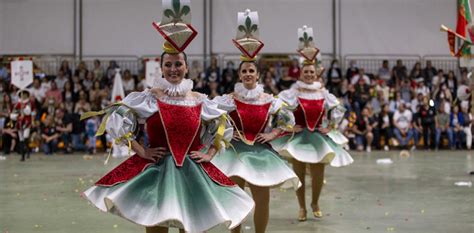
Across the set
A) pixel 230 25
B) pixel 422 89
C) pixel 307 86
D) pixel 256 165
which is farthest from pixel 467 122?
pixel 256 165

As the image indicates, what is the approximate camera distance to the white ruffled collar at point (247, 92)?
685 cm

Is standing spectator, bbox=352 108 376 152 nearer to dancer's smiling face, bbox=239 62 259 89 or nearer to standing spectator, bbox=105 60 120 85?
standing spectator, bbox=105 60 120 85

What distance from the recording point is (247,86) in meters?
6.90

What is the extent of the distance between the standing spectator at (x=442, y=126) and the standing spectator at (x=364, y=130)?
1763mm

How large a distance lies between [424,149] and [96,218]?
14.0 metres

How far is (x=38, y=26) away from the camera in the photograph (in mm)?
23156

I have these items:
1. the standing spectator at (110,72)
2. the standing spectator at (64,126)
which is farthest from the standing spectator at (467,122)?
the standing spectator at (64,126)

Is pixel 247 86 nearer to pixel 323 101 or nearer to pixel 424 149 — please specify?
pixel 323 101

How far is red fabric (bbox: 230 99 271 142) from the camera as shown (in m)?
6.73

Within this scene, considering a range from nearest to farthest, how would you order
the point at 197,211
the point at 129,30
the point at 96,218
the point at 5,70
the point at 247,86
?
the point at 197,211
the point at 247,86
the point at 96,218
the point at 5,70
the point at 129,30

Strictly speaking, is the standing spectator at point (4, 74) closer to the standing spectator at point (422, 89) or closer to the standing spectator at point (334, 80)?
→ the standing spectator at point (334, 80)

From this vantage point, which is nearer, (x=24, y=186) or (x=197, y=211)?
(x=197, y=211)

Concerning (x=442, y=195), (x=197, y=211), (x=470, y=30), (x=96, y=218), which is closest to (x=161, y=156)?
(x=197, y=211)

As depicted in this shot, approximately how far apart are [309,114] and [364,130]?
1195 cm
